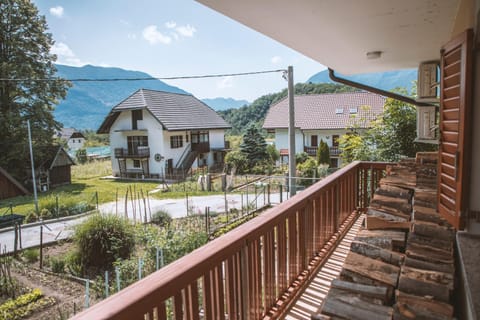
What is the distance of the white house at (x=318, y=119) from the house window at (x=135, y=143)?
823 cm

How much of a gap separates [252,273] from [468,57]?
4.85ft

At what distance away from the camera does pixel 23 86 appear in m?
17.9

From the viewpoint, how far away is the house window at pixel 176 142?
64.9ft

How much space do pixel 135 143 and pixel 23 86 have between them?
7.04 meters

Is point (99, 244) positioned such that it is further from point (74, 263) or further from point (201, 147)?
point (201, 147)

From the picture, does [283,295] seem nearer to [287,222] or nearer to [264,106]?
[287,222]

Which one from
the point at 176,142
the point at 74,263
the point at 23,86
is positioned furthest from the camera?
the point at 176,142

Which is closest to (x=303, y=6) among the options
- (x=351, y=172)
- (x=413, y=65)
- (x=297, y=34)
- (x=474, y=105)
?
(x=297, y=34)

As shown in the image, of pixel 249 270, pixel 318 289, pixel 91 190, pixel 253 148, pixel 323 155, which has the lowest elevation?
pixel 91 190

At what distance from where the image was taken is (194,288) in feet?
3.78

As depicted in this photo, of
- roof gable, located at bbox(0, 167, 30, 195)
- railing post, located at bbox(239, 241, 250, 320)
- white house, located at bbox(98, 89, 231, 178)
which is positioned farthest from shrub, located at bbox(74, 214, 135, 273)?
white house, located at bbox(98, 89, 231, 178)

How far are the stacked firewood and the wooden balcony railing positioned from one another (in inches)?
15.6

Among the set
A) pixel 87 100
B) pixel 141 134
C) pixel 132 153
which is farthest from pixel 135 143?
pixel 87 100

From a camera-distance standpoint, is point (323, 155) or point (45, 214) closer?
point (45, 214)
